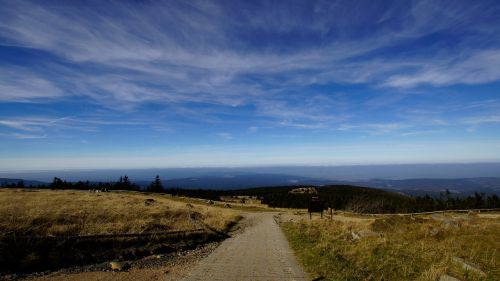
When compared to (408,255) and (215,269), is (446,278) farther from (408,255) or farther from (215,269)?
(215,269)

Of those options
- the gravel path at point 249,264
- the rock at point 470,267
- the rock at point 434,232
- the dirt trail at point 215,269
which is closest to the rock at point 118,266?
the dirt trail at point 215,269

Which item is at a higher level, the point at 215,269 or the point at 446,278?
the point at 446,278

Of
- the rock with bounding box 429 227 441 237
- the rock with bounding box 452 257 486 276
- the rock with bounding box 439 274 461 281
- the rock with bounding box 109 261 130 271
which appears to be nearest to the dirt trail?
the rock with bounding box 109 261 130 271

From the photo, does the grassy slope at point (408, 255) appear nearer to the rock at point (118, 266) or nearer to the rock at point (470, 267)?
the rock at point (470, 267)

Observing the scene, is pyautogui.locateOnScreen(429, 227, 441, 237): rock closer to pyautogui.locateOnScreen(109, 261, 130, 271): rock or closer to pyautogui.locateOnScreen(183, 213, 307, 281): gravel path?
pyautogui.locateOnScreen(183, 213, 307, 281): gravel path

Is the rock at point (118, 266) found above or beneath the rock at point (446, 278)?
beneath

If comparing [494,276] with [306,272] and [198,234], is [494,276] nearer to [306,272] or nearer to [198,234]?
[306,272]

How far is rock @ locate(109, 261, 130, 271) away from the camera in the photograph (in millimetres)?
14516

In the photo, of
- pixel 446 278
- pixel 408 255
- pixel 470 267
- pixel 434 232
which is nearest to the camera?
pixel 446 278

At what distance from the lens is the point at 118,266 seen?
14.6 metres

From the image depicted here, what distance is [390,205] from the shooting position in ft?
306

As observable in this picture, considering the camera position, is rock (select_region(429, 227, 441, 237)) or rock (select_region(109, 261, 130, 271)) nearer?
rock (select_region(109, 261, 130, 271))

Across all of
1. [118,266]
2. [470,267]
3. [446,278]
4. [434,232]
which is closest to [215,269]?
[118,266]

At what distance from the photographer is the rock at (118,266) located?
1452 cm
